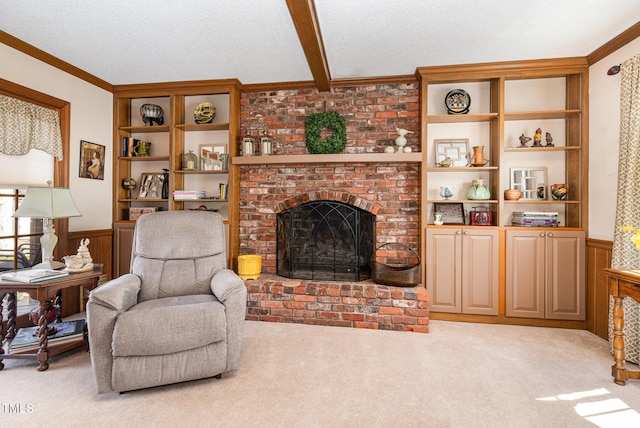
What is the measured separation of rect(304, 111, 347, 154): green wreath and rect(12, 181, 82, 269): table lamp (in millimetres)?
2152

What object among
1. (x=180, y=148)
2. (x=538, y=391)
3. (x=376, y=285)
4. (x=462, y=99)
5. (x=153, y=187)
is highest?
(x=462, y=99)

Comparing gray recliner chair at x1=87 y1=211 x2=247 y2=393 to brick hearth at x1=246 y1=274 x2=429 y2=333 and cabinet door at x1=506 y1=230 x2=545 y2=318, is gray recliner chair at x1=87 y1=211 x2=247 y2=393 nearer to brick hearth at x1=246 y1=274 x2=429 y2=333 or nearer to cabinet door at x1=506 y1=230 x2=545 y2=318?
brick hearth at x1=246 y1=274 x2=429 y2=333

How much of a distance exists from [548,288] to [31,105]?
16.3 ft

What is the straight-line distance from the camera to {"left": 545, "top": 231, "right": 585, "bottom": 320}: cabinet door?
2.80 meters

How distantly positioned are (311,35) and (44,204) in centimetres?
223

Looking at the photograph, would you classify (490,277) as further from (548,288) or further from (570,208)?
(570,208)

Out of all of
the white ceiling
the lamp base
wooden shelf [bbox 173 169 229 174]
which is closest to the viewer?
the white ceiling

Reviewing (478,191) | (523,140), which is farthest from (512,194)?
(523,140)

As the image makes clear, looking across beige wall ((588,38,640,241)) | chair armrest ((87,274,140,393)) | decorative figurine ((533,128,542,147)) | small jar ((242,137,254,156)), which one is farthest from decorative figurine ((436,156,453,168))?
chair armrest ((87,274,140,393))

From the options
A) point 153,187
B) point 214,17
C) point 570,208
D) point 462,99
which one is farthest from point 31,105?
point 570,208

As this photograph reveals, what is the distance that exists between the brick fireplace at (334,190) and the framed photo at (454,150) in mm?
253

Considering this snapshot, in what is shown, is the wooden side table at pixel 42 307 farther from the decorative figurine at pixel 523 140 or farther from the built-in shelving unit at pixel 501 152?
the decorative figurine at pixel 523 140

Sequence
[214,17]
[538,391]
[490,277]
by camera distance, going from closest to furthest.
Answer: [538,391]
[214,17]
[490,277]

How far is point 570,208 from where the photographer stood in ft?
9.88
